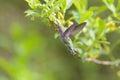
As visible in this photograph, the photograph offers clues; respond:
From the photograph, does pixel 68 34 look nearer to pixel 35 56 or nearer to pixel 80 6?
pixel 80 6

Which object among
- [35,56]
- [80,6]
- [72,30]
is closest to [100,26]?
[80,6]

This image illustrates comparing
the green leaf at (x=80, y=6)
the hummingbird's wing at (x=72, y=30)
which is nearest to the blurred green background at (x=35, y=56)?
the green leaf at (x=80, y=6)

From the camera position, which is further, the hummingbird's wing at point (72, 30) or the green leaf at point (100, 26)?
the green leaf at point (100, 26)

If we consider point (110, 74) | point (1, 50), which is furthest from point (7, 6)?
point (110, 74)

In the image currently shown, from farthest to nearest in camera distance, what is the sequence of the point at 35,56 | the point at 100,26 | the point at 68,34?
the point at 35,56
the point at 100,26
the point at 68,34

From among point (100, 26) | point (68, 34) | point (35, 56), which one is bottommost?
point (68, 34)

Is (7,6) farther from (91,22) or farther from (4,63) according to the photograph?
(91,22)

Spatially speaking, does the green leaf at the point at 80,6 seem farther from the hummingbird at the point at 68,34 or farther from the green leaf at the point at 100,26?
the hummingbird at the point at 68,34

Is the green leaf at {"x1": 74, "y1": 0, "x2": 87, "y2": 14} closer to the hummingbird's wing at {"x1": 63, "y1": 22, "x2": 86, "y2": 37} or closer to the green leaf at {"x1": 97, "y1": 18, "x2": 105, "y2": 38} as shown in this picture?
the green leaf at {"x1": 97, "y1": 18, "x2": 105, "y2": 38}

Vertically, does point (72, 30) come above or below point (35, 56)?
below
